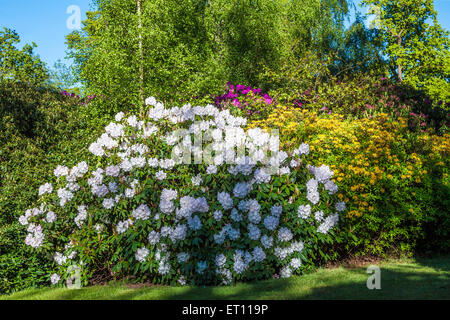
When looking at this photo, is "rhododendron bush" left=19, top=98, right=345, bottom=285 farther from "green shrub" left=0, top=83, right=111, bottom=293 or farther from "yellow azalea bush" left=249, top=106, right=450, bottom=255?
"yellow azalea bush" left=249, top=106, right=450, bottom=255

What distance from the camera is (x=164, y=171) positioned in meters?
5.24

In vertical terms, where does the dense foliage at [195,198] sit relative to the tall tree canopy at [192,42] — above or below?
below

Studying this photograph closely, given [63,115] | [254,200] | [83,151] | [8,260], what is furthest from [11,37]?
[254,200]

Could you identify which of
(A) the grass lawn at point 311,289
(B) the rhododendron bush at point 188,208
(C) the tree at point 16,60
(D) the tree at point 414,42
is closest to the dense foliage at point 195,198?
(B) the rhododendron bush at point 188,208

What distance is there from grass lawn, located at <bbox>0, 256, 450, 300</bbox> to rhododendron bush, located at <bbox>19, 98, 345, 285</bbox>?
1.04 feet

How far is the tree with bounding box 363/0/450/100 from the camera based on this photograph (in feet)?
75.3

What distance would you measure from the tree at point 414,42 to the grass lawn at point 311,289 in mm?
20810

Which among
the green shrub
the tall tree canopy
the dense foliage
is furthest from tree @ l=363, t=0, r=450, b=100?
the green shrub

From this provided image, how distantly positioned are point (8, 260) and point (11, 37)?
867 inches

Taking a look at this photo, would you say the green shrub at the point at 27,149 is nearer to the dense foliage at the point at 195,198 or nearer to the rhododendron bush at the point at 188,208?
the dense foliage at the point at 195,198

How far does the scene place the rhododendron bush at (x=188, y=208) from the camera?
477 cm

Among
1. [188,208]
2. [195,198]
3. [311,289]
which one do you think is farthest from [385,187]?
[188,208]

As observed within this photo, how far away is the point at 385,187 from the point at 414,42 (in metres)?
21.4

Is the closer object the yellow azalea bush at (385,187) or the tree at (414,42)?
the yellow azalea bush at (385,187)
